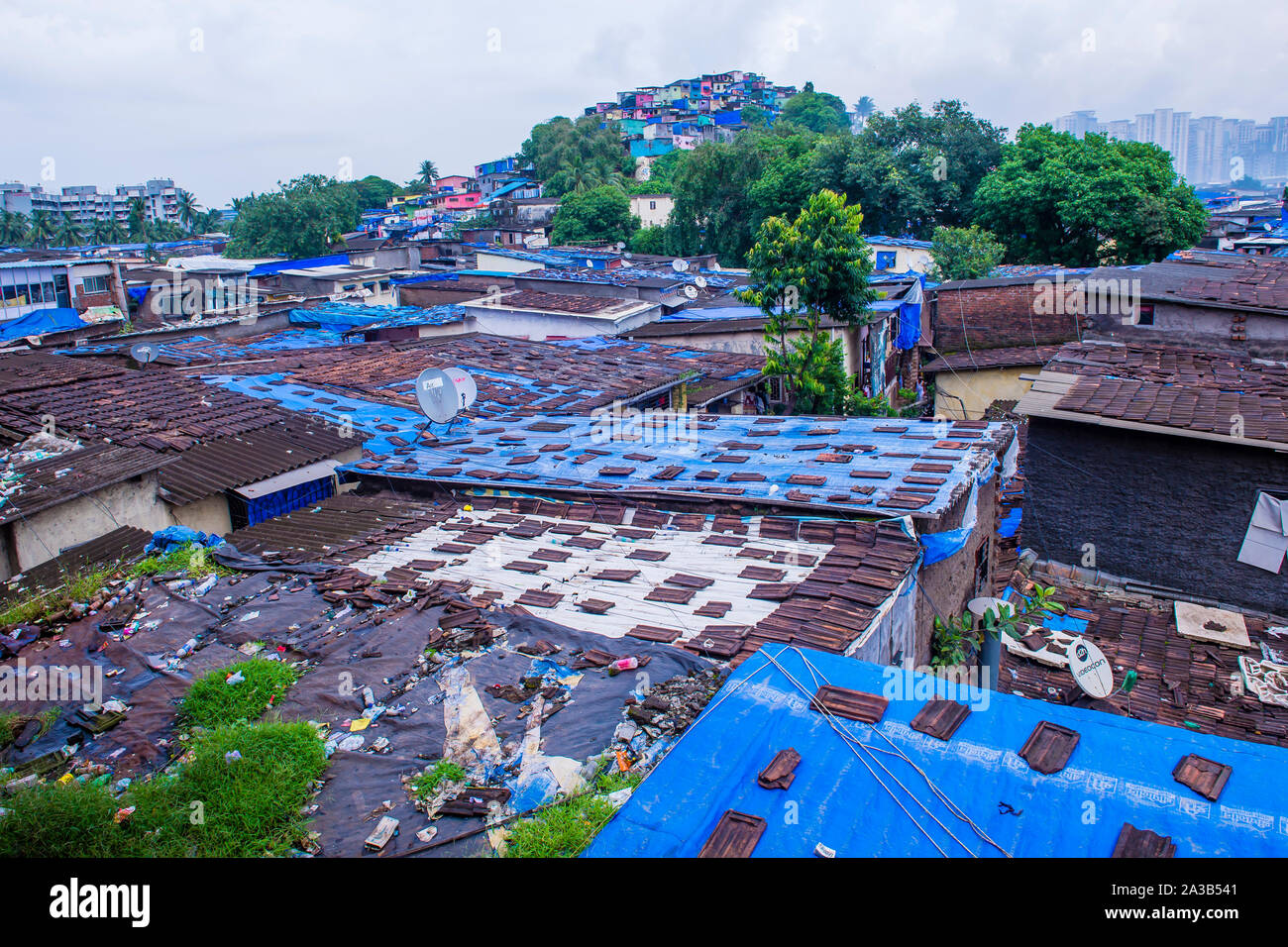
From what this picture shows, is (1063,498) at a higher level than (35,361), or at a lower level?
lower

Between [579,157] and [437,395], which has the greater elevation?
[579,157]

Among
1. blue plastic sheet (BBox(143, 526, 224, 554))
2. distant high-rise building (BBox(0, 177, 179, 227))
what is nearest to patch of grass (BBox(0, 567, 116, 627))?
blue plastic sheet (BBox(143, 526, 224, 554))

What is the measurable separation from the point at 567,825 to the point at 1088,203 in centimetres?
3900

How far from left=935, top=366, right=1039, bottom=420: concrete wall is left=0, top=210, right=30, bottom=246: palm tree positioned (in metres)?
88.3

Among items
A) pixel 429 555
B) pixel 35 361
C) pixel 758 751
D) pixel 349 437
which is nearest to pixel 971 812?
pixel 758 751

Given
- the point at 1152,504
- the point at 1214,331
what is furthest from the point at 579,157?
the point at 1152,504

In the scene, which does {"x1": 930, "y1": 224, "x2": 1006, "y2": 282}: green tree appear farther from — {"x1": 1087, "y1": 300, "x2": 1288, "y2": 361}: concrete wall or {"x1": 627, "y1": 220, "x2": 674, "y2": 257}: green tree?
{"x1": 627, "y1": 220, "x2": 674, "y2": 257}: green tree

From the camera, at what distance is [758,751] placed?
500cm

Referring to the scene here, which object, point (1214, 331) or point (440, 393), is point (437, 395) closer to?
point (440, 393)

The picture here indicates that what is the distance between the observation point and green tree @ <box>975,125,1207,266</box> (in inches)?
1373

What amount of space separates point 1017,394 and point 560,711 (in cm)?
2450

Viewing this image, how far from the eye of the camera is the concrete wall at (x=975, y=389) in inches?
1033

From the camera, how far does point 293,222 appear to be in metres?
66.1
